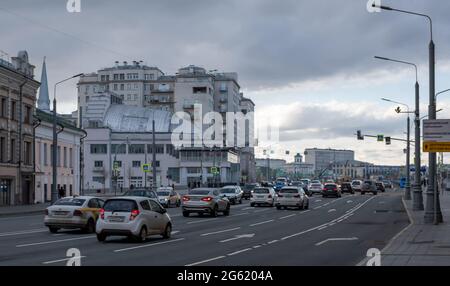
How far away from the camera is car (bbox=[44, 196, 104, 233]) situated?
90.7 feet

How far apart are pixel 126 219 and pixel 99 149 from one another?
362 ft

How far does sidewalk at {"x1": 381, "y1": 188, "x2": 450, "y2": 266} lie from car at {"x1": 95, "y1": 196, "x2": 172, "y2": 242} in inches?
308

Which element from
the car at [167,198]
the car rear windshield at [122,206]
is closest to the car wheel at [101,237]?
the car rear windshield at [122,206]

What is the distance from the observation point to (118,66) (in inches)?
7259

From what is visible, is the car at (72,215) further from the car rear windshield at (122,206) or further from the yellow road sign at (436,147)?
the yellow road sign at (436,147)

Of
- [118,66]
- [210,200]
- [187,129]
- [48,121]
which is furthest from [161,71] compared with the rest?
[210,200]

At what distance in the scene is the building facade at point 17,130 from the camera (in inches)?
2280

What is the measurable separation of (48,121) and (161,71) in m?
122

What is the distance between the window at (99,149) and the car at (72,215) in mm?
104105

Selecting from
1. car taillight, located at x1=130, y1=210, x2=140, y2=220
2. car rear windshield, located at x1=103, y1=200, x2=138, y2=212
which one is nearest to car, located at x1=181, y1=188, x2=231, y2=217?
car rear windshield, located at x1=103, y1=200, x2=138, y2=212

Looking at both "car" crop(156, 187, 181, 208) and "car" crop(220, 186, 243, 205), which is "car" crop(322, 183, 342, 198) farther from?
"car" crop(156, 187, 181, 208)

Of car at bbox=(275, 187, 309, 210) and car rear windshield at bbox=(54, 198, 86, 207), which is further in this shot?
car at bbox=(275, 187, 309, 210)
